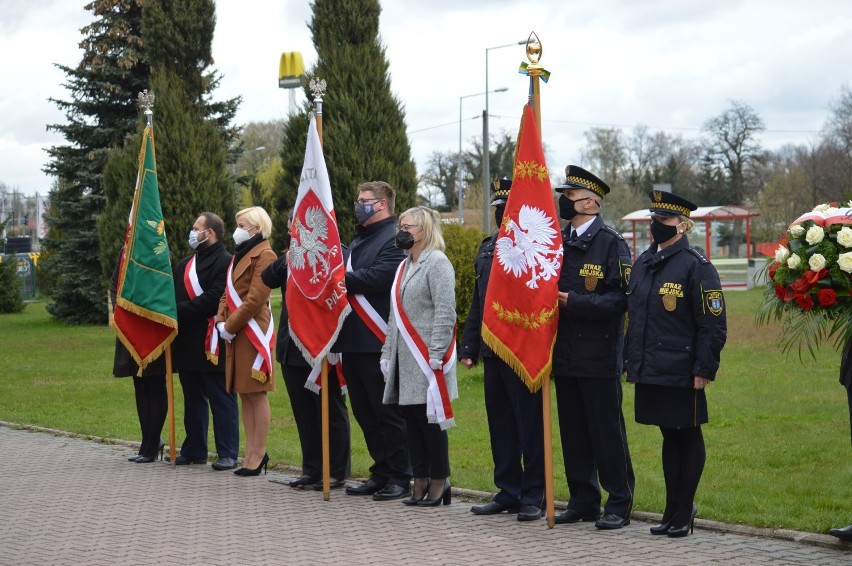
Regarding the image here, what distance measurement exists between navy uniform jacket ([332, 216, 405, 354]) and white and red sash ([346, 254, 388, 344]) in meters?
0.03

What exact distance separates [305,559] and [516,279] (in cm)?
223

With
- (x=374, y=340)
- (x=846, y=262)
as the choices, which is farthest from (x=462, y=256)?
(x=846, y=262)

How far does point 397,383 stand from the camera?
318 inches

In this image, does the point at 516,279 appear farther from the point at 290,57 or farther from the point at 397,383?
the point at 290,57

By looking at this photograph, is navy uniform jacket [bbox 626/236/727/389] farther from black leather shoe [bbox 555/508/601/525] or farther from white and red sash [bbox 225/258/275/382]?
white and red sash [bbox 225/258/275/382]

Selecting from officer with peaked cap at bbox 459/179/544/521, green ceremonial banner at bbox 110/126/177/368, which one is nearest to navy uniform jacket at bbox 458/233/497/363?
officer with peaked cap at bbox 459/179/544/521

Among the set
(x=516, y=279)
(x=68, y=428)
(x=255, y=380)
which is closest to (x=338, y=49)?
(x=68, y=428)

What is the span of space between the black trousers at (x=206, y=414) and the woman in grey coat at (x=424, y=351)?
2.24 m

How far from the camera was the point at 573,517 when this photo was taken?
24.1 feet

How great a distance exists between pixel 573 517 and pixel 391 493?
61.2 inches

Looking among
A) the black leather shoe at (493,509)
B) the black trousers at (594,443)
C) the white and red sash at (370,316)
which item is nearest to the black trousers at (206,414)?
the white and red sash at (370,316)

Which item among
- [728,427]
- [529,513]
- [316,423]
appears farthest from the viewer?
[728,427]

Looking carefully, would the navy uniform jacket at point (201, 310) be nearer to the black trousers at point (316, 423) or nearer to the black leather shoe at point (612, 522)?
the black trousers at point (316, 423)

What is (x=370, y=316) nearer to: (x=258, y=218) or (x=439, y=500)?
(x=439, y=500)
